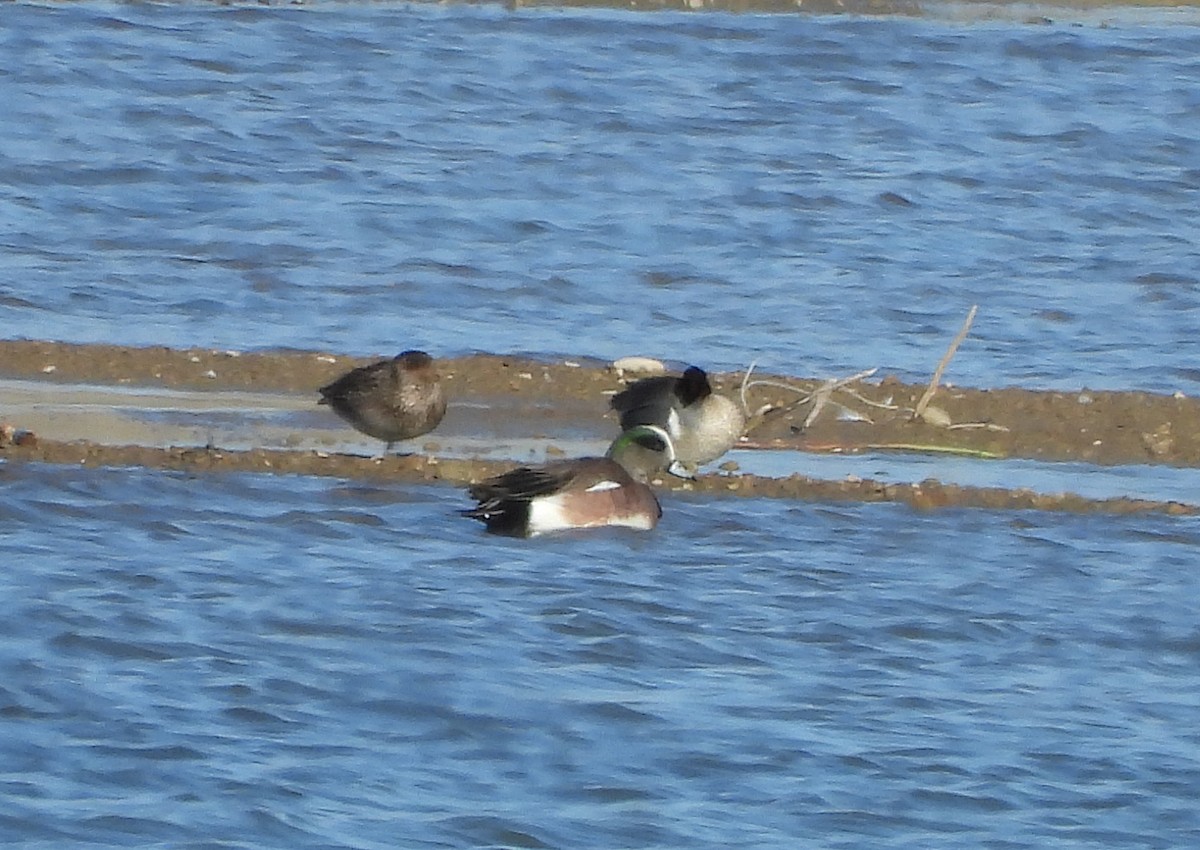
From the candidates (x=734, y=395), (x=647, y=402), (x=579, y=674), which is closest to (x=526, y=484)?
(x=647, y=402)

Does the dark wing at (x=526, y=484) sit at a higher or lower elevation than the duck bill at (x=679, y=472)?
lower

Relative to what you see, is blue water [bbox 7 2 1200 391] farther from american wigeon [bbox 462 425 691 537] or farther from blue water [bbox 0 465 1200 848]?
american wigeon [bbox 462 425 691 537]

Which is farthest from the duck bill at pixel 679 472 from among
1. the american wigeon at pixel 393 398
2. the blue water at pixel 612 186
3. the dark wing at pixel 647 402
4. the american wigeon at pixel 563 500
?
the blue water at pixel 612 186

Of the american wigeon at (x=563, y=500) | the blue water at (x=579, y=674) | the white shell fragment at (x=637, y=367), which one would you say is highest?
the white shell fragment at (x=637, y=367)

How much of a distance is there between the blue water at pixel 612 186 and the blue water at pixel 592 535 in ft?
0.20

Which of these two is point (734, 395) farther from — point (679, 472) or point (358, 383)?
point (358, 383)

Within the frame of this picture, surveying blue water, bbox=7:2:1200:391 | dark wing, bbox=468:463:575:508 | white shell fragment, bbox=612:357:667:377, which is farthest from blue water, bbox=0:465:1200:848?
blue water, bbox=7:2:1200:391

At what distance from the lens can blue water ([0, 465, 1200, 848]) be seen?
25.3 ft

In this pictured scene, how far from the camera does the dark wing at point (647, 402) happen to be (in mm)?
11930

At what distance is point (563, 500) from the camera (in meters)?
10.8

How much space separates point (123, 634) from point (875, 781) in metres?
2.63

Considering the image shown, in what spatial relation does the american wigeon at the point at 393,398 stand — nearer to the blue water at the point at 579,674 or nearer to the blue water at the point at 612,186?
the blue water at the point at 579,674

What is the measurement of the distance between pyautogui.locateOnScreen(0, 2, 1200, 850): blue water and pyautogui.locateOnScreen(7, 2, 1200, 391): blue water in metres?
0.06

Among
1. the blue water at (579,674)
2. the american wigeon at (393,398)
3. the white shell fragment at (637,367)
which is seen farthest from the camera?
the white shell fragment at (637,367)
